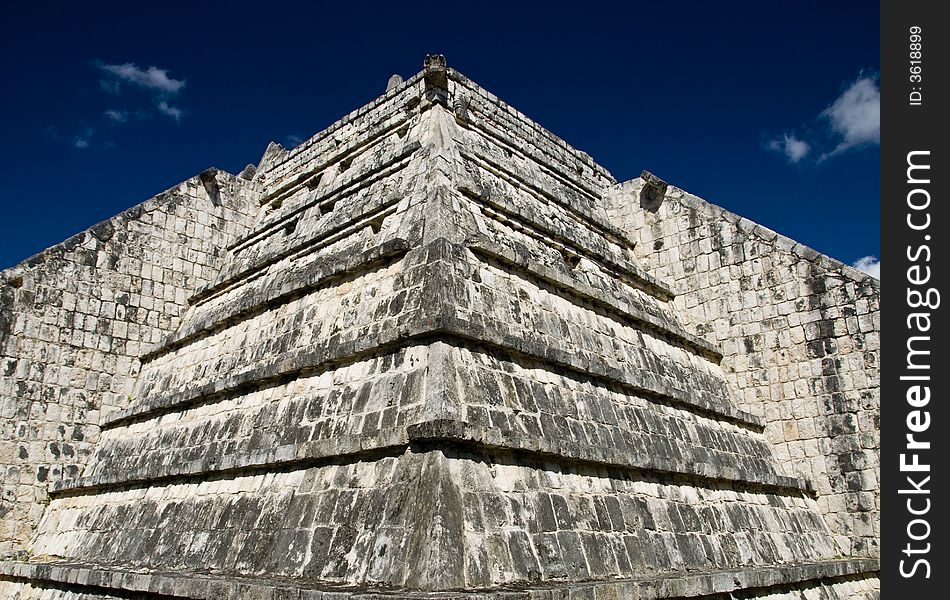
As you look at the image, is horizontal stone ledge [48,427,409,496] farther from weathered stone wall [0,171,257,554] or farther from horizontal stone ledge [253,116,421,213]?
horizontal stone ledge [253,116,421,213]

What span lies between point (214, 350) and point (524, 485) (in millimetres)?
5787

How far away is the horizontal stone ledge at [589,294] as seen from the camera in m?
8.41

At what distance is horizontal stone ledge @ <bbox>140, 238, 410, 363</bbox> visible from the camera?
835cm

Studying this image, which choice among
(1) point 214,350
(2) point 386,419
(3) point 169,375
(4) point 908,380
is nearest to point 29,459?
(3) point 169,375

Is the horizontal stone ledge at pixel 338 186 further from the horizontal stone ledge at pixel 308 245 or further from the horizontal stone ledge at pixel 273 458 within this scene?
the horizontal stone ledge at pixel 273 458

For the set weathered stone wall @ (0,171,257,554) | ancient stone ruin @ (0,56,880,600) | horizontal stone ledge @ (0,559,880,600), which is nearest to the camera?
horizontal stone ledge @ (0,559,880,600)

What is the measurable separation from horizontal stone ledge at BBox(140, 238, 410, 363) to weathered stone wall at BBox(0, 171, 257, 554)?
2.66 ft

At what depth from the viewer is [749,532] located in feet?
30.0

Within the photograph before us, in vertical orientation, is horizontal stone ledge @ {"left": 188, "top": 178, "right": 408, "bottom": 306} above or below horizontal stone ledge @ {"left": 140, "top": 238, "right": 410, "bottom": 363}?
above

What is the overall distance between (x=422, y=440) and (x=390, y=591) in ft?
4.16

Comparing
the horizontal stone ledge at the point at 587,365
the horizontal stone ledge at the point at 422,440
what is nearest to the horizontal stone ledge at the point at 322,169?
the horizontal stone ledge at the point at 587,365

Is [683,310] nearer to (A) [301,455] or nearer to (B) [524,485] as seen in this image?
(B) [524,485]

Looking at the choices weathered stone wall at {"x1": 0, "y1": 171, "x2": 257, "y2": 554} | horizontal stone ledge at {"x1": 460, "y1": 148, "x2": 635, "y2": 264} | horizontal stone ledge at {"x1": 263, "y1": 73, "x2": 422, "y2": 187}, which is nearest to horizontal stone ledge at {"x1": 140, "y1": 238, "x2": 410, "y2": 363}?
weathered stone wall at {"x1": 0, "y1": 171, "x2": 257, "y2": 554}

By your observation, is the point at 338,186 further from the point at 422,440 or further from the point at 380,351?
the point at 422,440
